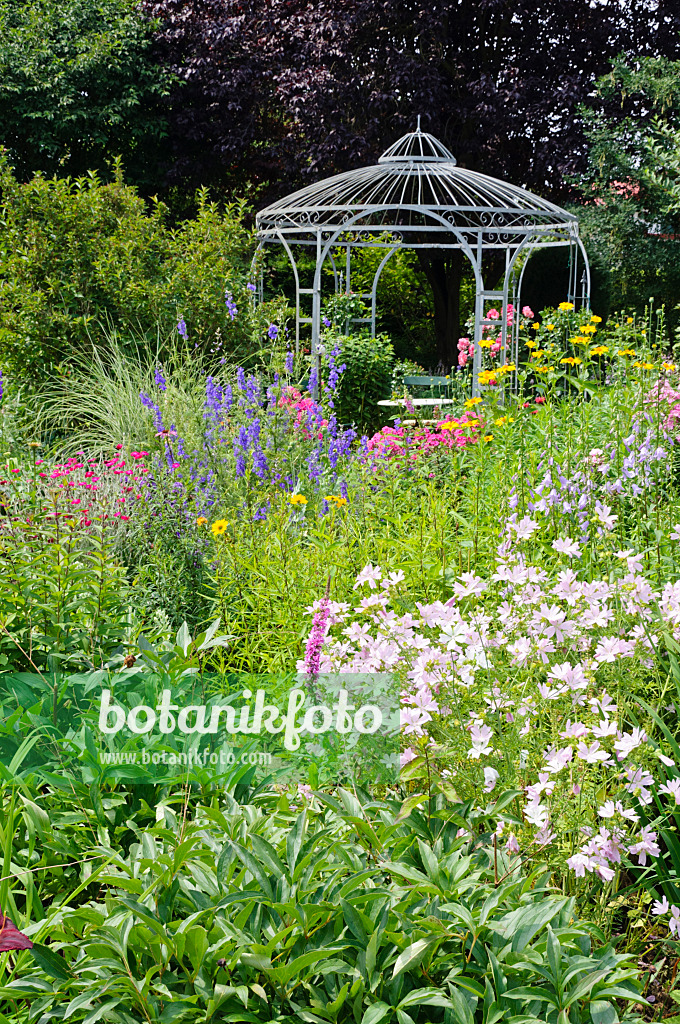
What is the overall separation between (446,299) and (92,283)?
6987mm

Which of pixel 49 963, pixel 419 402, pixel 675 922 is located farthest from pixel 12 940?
pixel 419 402

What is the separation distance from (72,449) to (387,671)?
4901 mm

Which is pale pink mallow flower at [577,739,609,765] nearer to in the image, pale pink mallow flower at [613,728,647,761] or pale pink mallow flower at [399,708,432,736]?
pale pink mallow flower at [613,728,647,761]

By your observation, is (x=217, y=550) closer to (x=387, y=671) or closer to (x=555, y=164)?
(x=387, y=671)

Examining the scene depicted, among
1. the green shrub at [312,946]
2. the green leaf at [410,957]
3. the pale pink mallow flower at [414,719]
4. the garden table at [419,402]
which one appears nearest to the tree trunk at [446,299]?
the garden table at [419,402]

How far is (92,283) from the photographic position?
816 cm

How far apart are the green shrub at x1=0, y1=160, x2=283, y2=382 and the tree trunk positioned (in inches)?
216

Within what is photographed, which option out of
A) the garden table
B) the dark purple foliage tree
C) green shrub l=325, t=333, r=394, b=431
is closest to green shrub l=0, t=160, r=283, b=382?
green shrub l=325, t=333, r=394, b=431

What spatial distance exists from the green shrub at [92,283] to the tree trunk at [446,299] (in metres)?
5.48

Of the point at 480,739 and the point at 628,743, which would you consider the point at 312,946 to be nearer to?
the point at 480,739

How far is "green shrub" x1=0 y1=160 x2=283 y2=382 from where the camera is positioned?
7.95 m

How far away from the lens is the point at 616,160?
1098 cm

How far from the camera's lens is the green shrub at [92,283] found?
7953 millimetres

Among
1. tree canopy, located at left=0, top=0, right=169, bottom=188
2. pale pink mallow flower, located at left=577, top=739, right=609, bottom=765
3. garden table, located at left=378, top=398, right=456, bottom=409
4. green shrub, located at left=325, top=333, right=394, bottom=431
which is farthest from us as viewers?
tree canopy, located at left=0, top=0, right=169, bottom=188
